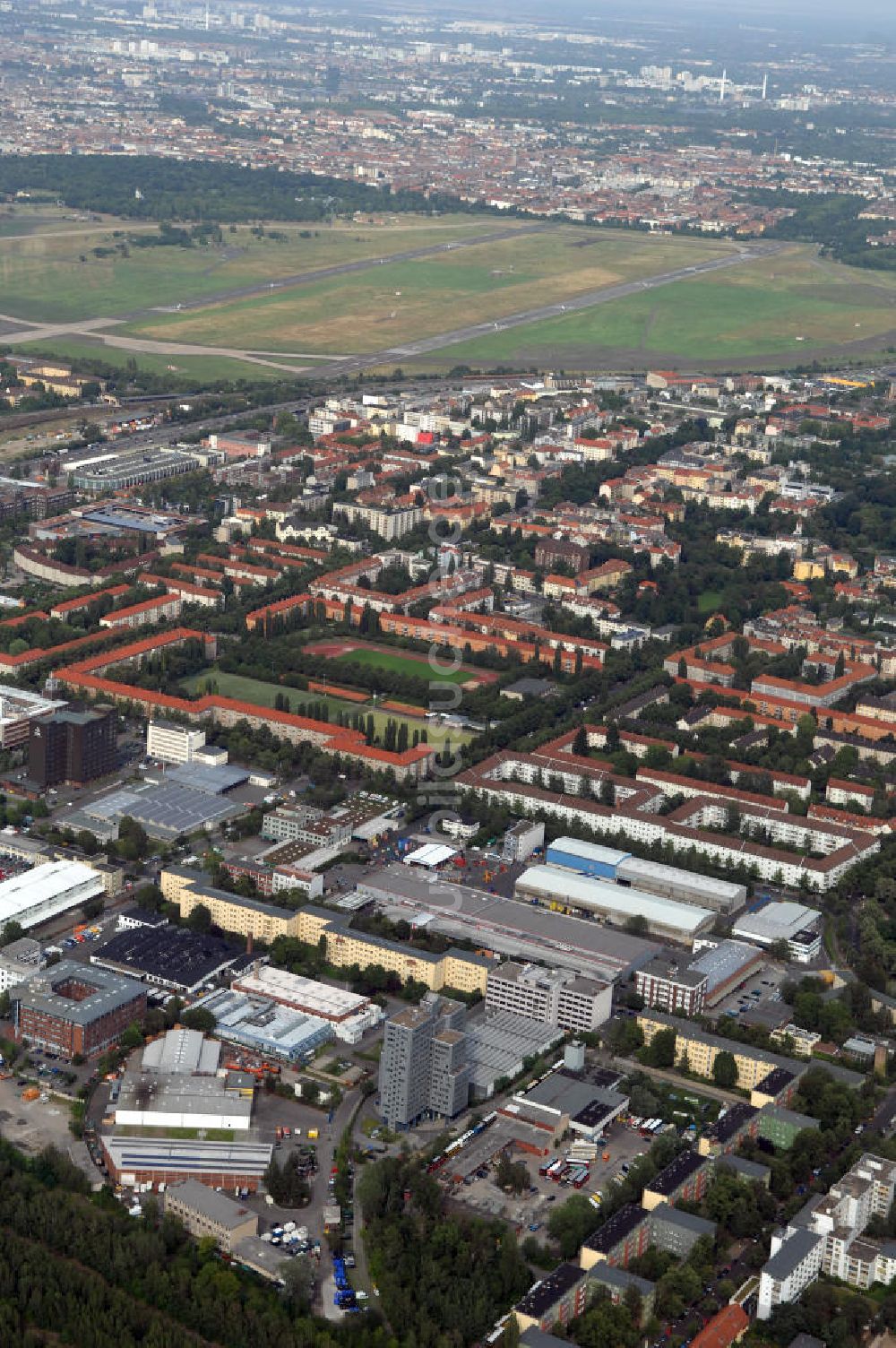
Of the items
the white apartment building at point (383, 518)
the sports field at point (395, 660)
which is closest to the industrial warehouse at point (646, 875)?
the sports field at point (395, 660)

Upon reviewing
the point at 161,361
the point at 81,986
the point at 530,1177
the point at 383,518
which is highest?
the point at 81,986

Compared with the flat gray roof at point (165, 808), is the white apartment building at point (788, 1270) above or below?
above

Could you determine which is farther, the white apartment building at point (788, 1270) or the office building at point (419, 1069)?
the office building at point (419, 1069)

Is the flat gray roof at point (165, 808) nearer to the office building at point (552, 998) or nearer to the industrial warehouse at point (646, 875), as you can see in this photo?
the industrial warehouse at point (646, 875)

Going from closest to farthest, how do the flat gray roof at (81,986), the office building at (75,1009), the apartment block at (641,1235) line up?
the apartment block at (641,1235), the office building at (75,1009), the flat gray roof at (81,986)

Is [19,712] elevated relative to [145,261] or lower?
elevated

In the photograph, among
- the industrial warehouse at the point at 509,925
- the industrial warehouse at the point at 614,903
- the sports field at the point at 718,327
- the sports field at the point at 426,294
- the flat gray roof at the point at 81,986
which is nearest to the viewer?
the flat gray roof at the point at 81,986


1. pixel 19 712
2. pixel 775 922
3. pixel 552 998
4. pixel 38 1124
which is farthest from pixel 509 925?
pixel 19 712

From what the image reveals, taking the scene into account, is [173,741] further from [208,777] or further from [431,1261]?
[431,1261]
